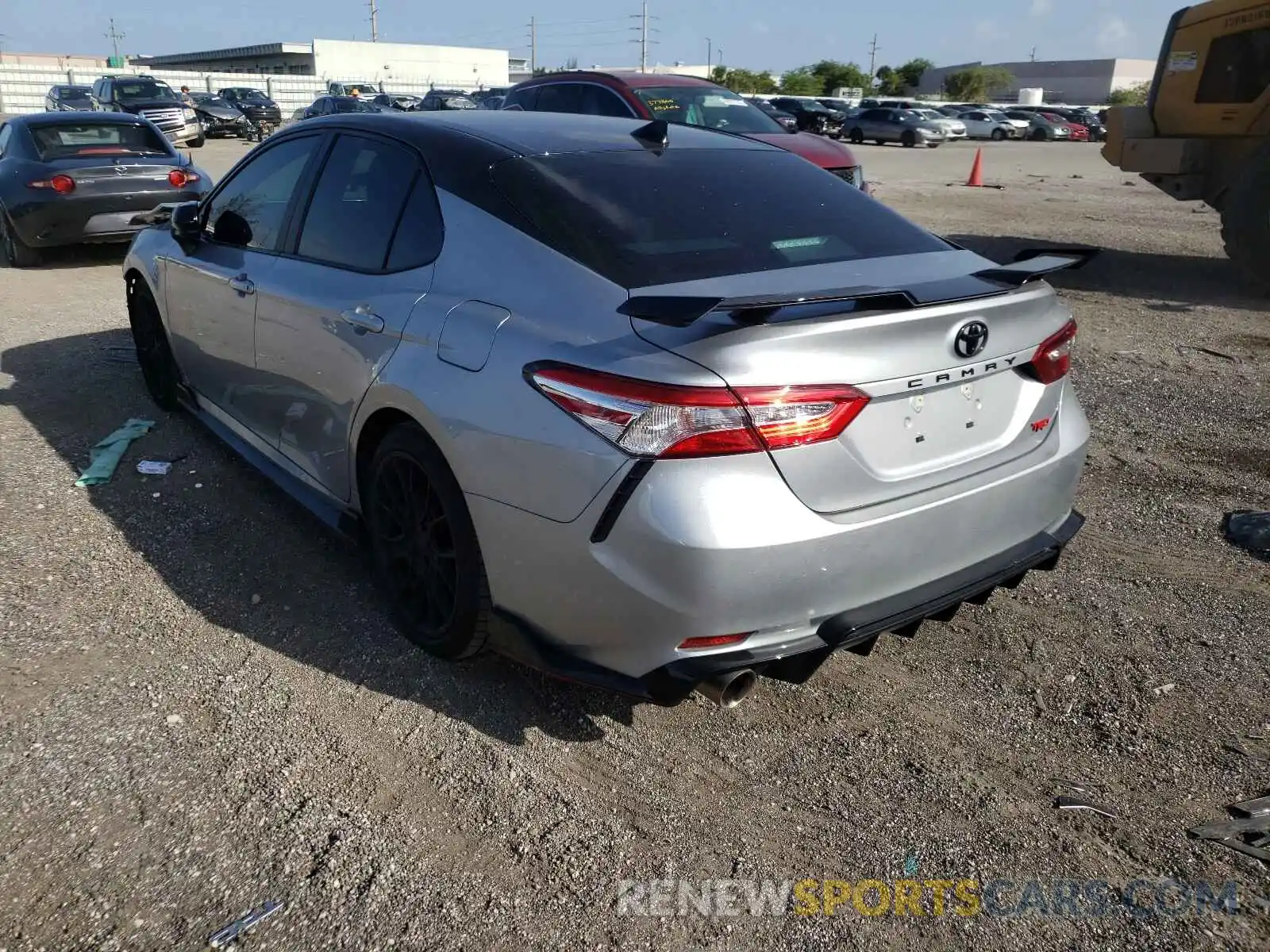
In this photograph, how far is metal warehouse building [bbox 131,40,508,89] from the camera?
9394 cm

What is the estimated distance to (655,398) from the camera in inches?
94.9

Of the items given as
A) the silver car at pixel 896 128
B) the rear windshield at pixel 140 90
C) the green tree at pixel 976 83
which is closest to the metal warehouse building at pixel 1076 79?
the green tree at pixel 976 83

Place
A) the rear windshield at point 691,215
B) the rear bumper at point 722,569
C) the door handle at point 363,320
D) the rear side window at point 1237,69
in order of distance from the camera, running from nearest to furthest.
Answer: the rear bumper at point 722,569
the rear windshield at point 691,215
the door handle at point 363,320
the rear side window at point 1237,69

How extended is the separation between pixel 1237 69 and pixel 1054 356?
27.3 feet

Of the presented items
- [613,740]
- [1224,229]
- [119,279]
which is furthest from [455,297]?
[1224,229]

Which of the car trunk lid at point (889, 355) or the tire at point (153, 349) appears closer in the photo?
the car trunk lid at point (889, 355)

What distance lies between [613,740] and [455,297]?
54.2 inches

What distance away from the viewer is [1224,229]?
9352 mm

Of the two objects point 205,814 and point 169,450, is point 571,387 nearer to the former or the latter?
point 205,814

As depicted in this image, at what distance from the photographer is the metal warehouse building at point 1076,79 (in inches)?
3831

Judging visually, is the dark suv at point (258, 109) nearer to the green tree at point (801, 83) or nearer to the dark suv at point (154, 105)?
the dark suv at point (154, 105)

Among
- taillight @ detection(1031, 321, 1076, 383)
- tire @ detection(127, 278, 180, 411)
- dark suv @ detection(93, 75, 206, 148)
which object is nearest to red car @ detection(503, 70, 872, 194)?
tire @ detection(127, 278, 180, 411)

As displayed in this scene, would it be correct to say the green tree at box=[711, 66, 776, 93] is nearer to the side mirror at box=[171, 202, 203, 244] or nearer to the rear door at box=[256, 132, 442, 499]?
the side mirror at box=[171, 202, 203, 244]

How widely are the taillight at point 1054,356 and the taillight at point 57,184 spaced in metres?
9.80
